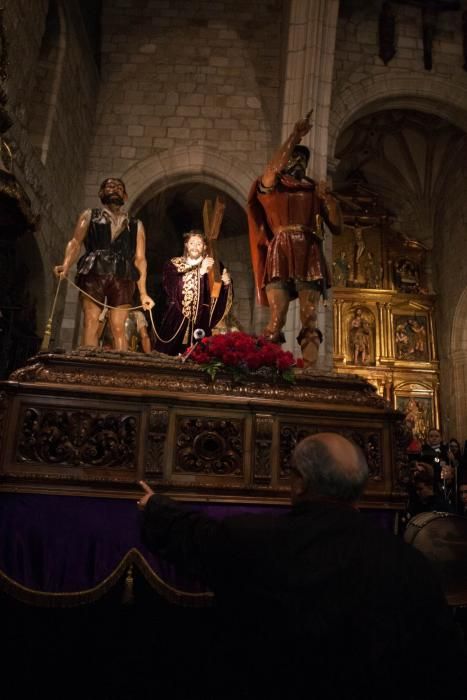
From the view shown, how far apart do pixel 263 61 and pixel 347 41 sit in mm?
1800

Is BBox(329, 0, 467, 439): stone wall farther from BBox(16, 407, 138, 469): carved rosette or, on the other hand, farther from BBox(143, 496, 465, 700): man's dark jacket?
BBox(143, 496, 465, 700): man's dark jacket

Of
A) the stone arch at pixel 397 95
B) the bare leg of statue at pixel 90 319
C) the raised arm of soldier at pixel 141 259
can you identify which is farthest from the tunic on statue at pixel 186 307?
the stone arch at pixel 397 95

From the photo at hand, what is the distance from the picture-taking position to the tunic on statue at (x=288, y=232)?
4.19 meters

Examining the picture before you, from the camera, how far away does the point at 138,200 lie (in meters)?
9.52

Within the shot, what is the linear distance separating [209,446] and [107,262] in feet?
6.62

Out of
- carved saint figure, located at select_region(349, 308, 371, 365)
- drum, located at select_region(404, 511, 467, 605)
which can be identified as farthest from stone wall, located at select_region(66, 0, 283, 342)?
drum, located at select_region(404, 511, 467, 605)

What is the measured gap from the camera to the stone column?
8250 millimetres

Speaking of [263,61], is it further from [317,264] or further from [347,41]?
[317,264]

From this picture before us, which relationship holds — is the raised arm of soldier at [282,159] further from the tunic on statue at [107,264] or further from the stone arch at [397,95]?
the stone arch at [397,95]

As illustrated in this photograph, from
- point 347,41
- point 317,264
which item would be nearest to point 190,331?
point 317,264

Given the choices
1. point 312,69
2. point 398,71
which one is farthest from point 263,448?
point 398,71

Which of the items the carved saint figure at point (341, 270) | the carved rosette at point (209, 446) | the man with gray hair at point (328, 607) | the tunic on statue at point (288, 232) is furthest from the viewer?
the carved saint figure at point (341, 270)

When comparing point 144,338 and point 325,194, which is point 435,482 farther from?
point 144,338

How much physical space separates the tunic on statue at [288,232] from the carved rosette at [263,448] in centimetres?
157
